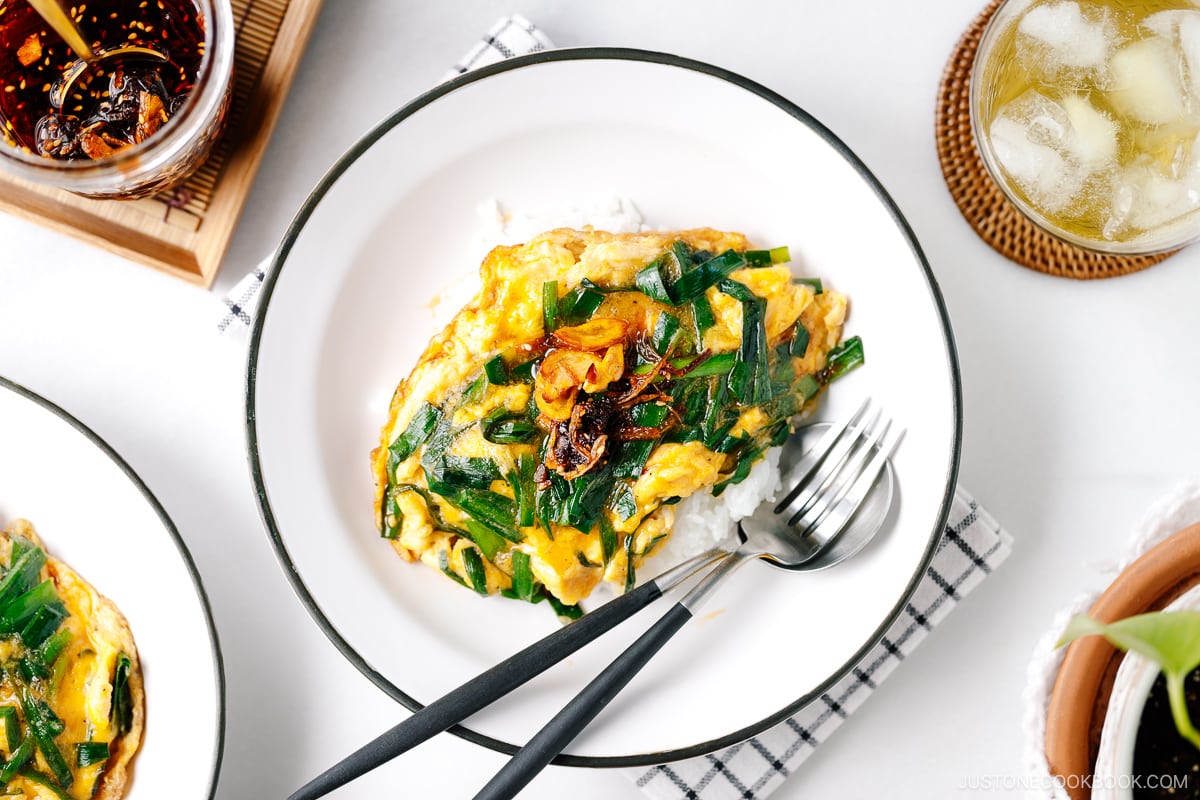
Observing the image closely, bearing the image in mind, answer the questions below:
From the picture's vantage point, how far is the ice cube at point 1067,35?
2.62 metres

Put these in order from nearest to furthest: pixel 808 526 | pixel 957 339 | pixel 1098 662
Result: 1. pixel 1098 662
2. pixel 808 526
3. pixel 957 339

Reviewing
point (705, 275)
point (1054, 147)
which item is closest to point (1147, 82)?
point (1054, 147)

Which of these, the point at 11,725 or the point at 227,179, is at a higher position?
the point at 227,179

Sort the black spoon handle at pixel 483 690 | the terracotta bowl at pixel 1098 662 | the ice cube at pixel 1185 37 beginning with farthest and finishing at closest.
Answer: the ice cube at pixel 1185 37
the black spoon handle at pixel 483 690
the terracotta bowl at pixel 1098 662

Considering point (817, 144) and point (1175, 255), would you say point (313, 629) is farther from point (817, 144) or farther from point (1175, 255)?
point (1175, 255)

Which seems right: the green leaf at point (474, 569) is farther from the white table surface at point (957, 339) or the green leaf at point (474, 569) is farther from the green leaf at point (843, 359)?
the green leaf at point (843, 359)

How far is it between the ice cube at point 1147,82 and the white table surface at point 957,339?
0.50m

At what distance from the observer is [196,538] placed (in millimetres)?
2867

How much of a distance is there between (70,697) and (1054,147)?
322 centimetres

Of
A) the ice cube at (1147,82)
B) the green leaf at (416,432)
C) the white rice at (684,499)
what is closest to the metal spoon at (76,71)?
the white rice at (684,499)

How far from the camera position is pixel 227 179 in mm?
2799

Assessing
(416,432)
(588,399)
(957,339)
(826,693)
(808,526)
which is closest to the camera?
(588,399)

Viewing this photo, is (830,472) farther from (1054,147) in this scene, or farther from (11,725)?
(11,725)

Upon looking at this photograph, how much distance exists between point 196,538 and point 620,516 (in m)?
1.35
